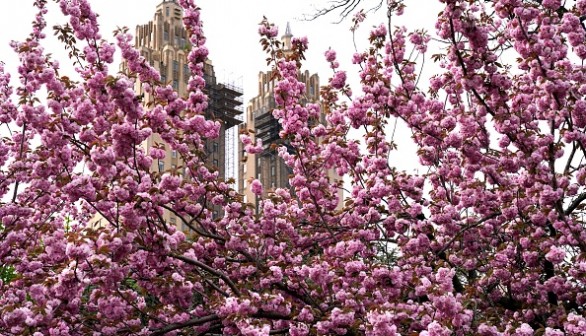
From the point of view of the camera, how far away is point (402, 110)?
6.76 metres

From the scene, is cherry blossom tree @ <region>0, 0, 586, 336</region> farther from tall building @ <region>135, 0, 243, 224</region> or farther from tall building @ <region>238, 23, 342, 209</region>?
tall building @ <region>238, 23, 342, 209</region>

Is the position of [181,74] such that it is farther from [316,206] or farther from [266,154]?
[316,206]

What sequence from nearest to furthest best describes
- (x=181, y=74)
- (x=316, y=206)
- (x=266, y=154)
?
(x=316, y=206), (x=181, y=74), (x=266, y=154)

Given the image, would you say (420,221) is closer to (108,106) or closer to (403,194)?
(403,194)

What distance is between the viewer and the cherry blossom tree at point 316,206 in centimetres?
482

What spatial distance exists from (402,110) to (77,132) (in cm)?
335

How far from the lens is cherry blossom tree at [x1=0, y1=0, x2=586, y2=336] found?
190 inches

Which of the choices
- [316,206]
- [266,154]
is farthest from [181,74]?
[316,206]

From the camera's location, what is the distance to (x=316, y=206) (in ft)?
19.9

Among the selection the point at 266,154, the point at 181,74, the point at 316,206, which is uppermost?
the point at 181,74

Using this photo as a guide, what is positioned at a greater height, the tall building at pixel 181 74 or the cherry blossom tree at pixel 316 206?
the tall building at pixel 181 74

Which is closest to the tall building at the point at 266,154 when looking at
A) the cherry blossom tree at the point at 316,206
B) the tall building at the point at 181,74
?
the tall building at the point at 181,74

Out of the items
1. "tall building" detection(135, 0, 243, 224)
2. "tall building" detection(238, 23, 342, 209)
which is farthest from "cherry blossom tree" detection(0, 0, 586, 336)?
"tall building" detection(238, 23, 342, 209)

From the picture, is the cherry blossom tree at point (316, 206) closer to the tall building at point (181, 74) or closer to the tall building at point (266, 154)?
the tall building at point (181, 74)
